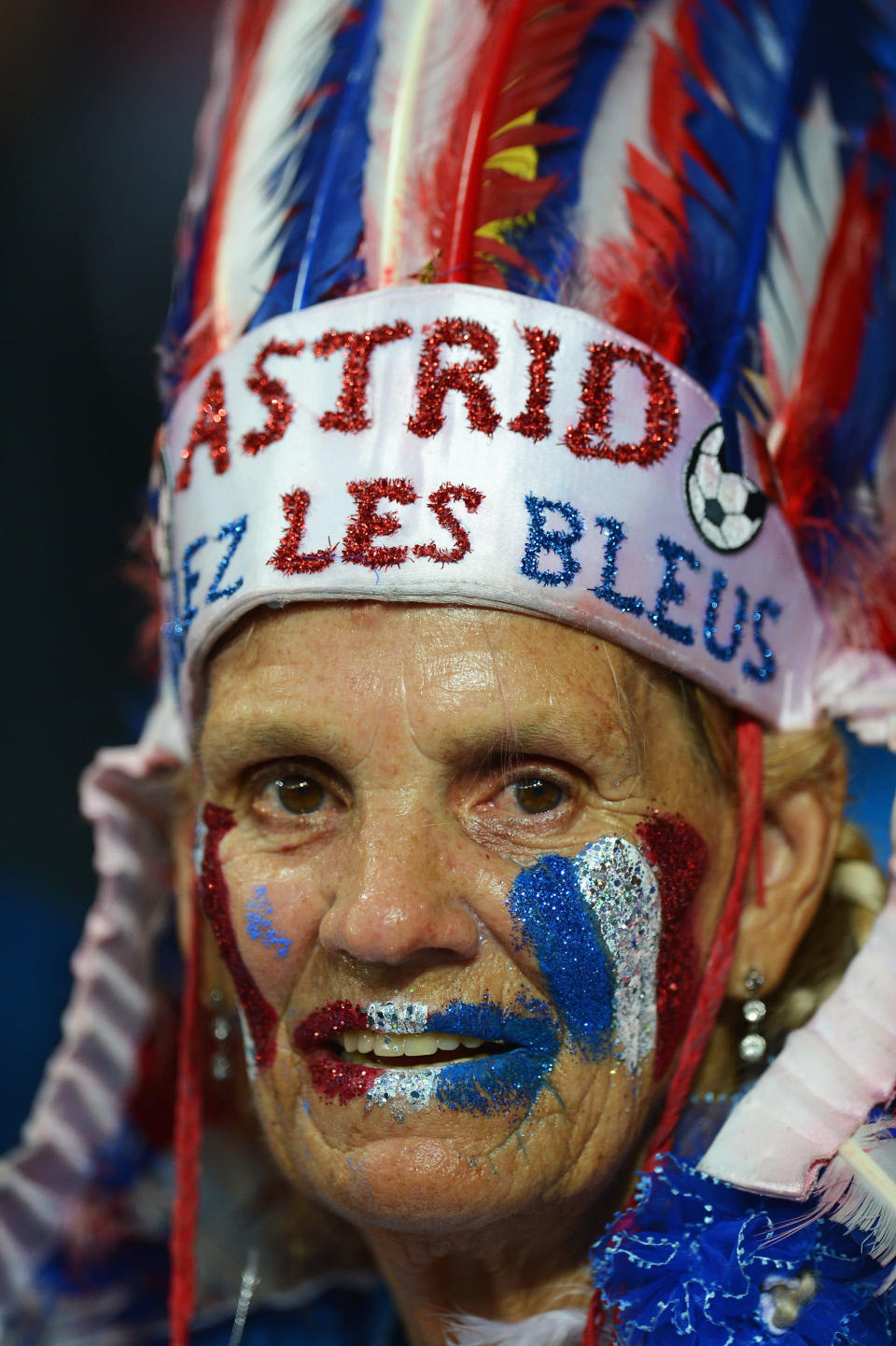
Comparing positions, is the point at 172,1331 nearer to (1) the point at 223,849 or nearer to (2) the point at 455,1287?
(2) the point at 455,1287

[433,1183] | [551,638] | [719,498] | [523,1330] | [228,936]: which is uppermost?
[719,498]

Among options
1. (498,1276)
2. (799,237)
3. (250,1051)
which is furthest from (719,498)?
(498,1276)

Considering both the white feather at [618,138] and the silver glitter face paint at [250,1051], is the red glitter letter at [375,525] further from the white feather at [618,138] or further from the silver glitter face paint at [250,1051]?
the silver glitter face paint at [250,1051]

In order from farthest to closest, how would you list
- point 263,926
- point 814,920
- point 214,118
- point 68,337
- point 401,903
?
1. point 68,337
2. point 214,118
3. point 814,920
4. point 263,926
5. point 401,903

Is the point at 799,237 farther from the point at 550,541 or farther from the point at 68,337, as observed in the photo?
the point at 68,337

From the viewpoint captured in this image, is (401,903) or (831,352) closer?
(401,903)

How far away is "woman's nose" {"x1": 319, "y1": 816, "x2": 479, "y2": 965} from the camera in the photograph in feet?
6.03

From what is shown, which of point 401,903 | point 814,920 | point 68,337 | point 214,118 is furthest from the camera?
point 68,337

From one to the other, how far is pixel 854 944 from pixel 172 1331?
131cm

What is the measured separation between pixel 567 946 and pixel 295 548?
2.17 feet

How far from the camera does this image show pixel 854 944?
2.21 metres

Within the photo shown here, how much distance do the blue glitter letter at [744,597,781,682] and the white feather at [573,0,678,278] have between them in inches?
21.5

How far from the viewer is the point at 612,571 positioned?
1967mm

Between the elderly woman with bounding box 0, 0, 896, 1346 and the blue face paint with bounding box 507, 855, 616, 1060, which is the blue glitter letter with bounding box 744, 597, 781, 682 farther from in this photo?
the blue face paint with bounding box 507, 855, 616, 1060
